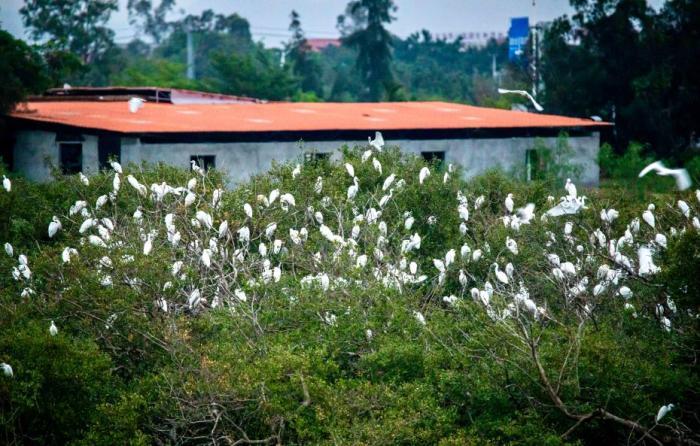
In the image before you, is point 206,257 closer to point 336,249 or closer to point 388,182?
point 336,249

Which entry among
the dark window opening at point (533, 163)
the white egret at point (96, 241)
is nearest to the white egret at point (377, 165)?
the white egret at point (96, 241)

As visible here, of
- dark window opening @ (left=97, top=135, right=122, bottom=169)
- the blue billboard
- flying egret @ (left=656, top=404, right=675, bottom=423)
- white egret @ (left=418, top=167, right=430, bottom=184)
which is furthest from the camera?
the blue billboard

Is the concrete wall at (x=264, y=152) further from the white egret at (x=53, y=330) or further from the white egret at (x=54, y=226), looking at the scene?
the white egret at (x=53, y=330)

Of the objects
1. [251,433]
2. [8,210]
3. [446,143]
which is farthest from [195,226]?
[446,143]

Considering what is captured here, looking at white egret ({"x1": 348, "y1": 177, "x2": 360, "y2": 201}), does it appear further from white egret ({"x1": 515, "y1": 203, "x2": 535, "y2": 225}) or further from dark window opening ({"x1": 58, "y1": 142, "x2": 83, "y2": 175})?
dark window opening ({"x1": 58, "y1": 142, "x2": 83, "y2": 175})

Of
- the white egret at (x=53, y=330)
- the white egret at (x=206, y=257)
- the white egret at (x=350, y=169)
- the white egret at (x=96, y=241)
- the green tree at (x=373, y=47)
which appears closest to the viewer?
the white egret at (x=53, y=330)

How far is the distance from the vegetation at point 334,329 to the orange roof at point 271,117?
28.9 feet

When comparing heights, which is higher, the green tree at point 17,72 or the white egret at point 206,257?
the green tree at point 17,72

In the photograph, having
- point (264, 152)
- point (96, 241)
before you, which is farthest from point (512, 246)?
point (264, 152)

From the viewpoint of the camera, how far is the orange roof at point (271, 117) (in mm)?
21656

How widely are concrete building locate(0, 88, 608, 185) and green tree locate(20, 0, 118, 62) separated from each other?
25.8 metres

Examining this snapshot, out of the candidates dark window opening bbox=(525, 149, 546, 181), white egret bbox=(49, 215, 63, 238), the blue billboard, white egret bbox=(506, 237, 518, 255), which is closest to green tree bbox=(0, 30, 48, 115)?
dark window opening bbox=(525, 149, 546, 181)

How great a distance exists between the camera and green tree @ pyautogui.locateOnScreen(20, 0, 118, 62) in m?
52.5

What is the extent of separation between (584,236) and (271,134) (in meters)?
10.2
